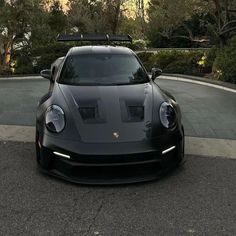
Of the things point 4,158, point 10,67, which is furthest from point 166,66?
point 4,158

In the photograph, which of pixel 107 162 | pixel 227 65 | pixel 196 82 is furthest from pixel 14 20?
pixel 107 162

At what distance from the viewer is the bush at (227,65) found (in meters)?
11.2

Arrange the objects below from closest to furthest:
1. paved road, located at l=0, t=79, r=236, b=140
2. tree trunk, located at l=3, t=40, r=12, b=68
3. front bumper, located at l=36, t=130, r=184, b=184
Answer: front bumper, located at l=36, t=130, r=184, b=184, paved road, located at l=0, t=79, r=236, b=140, tree trunk, located at l=3, t=40, r=12, b=68

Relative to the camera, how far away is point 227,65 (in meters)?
11.4

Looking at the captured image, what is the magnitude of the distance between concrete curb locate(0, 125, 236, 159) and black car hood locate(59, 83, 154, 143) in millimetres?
1140

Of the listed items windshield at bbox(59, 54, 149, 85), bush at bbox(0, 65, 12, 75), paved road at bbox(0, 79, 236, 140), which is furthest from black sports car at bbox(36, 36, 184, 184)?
bush at bbox(0, 65, 12, 75)

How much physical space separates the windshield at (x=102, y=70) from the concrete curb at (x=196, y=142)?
45.4 inches

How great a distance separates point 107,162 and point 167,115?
3.43ft

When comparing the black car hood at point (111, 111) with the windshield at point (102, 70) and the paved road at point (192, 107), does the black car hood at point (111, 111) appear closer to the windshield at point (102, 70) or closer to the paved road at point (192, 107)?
the windshield at point (102, 70)

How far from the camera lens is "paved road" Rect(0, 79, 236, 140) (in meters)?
6.98

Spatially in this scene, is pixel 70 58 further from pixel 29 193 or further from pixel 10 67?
pixel 10 67

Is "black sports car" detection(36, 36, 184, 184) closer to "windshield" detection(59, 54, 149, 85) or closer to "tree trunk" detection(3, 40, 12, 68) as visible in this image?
"windshield" detection(59, 54, 149, 85)

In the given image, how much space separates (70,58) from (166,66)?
897 centimetres

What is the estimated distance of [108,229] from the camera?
11.9 feet
